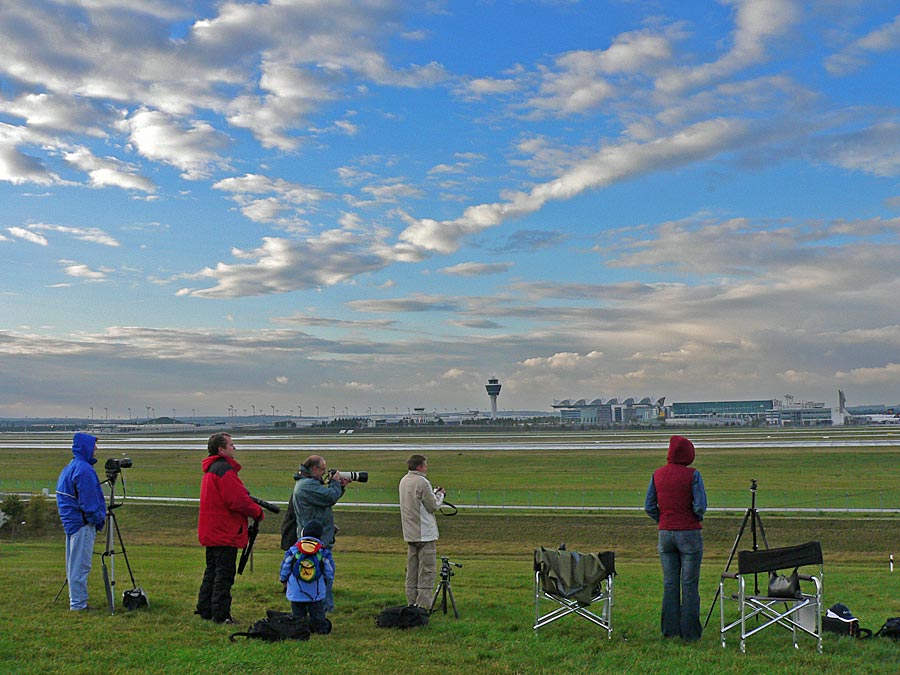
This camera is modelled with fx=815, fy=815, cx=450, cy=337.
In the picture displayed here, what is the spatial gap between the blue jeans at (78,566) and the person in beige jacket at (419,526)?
3.81 meters

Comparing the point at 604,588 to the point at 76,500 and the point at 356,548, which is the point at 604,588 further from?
the point at 356,548

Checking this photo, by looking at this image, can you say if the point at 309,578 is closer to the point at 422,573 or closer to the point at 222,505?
the point at 222,505

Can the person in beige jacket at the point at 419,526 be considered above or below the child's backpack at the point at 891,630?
above

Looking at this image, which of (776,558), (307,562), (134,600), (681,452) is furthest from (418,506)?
(776,558)

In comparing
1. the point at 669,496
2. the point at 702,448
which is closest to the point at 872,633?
the point at 669,496

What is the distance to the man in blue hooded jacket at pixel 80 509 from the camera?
9.60 metres

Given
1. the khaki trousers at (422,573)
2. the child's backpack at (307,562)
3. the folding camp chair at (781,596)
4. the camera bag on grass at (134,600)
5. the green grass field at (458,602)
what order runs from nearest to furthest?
the green grass field at (458,602)
the folding camp chair at (781,596)
the child's backpack at (307,562)
the khaki trousers at (422,573)
the camera bag on grass at (134,600)

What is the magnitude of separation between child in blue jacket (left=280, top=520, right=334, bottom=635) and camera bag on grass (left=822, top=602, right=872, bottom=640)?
17.7 feet

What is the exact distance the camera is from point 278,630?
8328 millimetres

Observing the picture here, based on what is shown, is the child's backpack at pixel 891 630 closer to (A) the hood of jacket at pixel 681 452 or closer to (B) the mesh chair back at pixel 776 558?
(B) the mesh chair back at pixel 776 558

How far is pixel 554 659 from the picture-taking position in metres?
7.85

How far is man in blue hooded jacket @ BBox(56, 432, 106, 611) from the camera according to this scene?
960 centimetres

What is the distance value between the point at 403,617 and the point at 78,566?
A: 402 cm

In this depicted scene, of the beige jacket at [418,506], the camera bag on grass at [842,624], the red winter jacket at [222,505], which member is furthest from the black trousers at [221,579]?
the camera bag on grass at [842,624]
